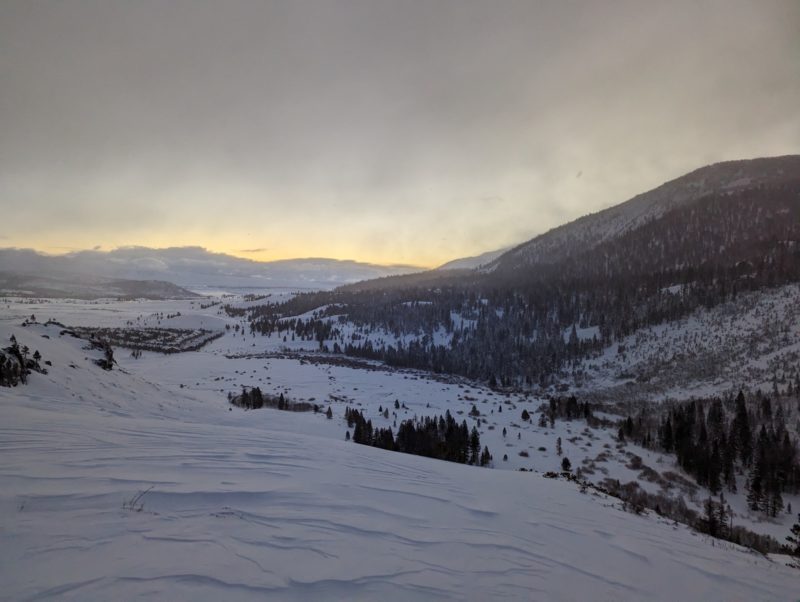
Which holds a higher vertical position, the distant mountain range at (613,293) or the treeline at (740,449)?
the distant mountain range at (613,293)

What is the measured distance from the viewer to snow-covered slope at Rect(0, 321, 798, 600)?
3756 millimetres

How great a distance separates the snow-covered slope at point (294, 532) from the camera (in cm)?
376

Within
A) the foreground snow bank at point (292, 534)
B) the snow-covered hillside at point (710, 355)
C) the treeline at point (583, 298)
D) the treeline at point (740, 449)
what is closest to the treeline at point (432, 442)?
the treeline at point (740, 449)

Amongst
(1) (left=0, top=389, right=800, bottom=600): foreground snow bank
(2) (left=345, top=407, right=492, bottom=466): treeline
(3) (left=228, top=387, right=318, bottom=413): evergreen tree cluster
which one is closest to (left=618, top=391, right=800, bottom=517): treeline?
(2) (left=345, top=407, right=492, bottom=466): treeline

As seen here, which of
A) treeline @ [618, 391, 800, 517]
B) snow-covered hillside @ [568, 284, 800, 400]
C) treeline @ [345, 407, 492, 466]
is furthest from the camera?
snow-covered hillside @ [568, 284, 800, 400]

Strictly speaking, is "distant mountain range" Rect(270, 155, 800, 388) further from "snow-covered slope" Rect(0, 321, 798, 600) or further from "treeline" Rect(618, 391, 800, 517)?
"snow-covered slope" Rect(0, 321, 798, 600)

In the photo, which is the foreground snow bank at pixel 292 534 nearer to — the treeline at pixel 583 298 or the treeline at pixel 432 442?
the treeline at pixel 432 442

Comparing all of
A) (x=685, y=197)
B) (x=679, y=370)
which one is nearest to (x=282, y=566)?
(x=679, y=370)

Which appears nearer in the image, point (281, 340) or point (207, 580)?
point (207, 580)

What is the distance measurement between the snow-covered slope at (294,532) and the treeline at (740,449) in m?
20.4

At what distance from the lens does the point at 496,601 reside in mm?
4312

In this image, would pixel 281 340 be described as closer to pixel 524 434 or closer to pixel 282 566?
pixel 524 434

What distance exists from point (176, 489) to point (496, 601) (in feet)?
16.3

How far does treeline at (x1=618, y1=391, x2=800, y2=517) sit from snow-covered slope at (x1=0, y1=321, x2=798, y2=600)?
20.4m
